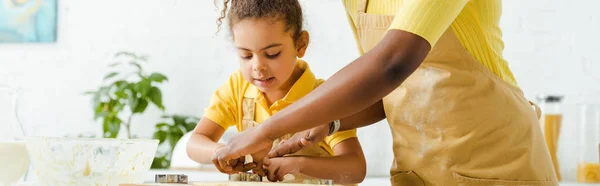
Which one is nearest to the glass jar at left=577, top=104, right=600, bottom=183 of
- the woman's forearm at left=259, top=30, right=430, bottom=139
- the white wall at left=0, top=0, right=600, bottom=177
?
the white wall at left=0, top=0, right=600, bottom=177

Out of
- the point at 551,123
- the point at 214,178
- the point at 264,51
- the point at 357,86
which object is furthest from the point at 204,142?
the point at 551,123

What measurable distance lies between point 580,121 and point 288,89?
1720mm

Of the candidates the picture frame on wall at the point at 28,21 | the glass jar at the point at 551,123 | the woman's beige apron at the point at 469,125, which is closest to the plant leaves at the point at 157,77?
the picture frame on wall at the point at 28,21

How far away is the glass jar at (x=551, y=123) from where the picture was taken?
2822mm

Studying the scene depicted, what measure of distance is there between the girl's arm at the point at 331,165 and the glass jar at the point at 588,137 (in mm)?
1554

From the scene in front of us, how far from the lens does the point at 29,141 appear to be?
3.49 feet

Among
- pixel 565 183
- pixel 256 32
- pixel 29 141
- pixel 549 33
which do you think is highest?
pixel 549 33

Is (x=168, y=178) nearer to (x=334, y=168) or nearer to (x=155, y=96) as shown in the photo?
(x=334, y=168)

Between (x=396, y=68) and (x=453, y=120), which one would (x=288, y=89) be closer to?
(x=453, y=120)

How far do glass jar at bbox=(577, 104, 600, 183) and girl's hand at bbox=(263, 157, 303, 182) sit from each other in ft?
5.70

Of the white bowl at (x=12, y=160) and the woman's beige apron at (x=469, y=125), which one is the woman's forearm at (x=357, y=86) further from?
the white bowl at (x=12, y=160)

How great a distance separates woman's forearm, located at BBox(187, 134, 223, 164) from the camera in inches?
60.1

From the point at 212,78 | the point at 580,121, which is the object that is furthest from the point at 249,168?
the point at 212,78

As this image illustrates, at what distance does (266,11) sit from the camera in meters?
1.47
